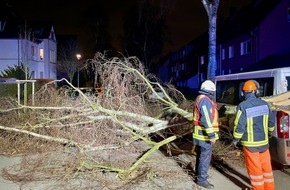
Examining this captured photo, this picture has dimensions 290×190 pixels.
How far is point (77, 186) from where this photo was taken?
562 centimetres

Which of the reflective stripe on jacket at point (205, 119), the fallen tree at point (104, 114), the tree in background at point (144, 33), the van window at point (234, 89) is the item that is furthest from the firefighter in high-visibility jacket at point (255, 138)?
the tree in background at point (144, 33)

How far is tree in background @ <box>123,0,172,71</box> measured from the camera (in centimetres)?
3759

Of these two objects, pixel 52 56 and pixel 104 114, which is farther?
pixel 52 56

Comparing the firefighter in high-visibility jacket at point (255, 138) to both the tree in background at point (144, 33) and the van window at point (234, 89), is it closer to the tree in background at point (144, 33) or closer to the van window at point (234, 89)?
the van window at point (234, 89)

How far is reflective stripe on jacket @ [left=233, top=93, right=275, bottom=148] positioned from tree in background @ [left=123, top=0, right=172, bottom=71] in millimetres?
32832

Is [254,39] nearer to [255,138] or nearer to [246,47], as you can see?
[246,47]

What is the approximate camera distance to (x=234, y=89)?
894cm

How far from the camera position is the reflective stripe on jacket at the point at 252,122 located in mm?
4785

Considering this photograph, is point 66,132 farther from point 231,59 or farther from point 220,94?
point 231,59

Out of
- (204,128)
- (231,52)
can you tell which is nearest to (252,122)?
(204,128)

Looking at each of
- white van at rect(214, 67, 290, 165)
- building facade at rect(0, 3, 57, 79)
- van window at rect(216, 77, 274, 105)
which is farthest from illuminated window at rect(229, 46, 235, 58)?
van window at rect(216, 77, 274, 105)

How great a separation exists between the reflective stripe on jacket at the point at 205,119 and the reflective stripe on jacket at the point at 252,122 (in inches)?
19.5

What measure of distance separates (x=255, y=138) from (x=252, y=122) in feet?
0.73

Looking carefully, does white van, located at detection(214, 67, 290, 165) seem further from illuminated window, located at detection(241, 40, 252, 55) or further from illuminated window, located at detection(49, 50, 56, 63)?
illuminated window, located at detection(49, 50, 56, 63)
